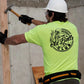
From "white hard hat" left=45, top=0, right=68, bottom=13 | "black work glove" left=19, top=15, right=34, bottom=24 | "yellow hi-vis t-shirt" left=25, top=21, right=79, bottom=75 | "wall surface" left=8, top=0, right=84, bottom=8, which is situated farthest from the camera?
"wall surface" left=8, top=0, right=84, bottom=8

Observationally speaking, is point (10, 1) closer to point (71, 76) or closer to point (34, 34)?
point (34, 34)

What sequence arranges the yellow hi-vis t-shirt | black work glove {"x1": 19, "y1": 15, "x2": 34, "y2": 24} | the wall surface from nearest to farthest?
1. the yellow hi-vis t-shirt
2. black work glove {"x1": 19, "y1": 15, "x2": 34, "y2": 24}
3. the wall surface

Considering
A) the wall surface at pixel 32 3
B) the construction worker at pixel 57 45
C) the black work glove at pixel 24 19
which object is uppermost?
the wall surface at pixel 32 3

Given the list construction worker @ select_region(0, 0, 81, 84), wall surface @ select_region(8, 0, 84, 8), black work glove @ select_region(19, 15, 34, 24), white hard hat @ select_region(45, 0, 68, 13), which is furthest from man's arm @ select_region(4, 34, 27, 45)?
wall surface @ select_region(8, 0, 84, 8)

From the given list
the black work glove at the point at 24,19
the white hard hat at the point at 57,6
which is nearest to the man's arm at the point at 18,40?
the white hard hat at the point at 57,6

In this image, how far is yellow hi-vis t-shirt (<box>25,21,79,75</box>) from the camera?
5.26 feet

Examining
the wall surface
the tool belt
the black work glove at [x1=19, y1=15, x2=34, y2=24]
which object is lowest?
the tool belt

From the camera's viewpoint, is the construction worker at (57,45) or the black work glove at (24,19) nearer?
the construction worker at (57,45)

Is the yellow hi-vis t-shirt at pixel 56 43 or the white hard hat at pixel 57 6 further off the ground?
the white hard hat at pixel 57 6

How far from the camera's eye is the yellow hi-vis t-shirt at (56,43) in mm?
1603

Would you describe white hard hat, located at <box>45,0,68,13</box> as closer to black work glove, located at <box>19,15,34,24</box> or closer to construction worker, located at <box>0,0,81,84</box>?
construction worker, located at <box>0,0,81,84</box>

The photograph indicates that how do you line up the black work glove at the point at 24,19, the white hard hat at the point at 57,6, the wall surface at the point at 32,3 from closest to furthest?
the white hard hat at the point at 57,6 < the black work glove at the point at 24,19 < the wall surface at the point at 32,3

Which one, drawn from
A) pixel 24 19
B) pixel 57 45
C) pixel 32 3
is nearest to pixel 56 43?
pixel 57 45

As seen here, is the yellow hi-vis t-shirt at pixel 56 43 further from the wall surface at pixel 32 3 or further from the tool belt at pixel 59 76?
the wall surface at pixel 32 3
